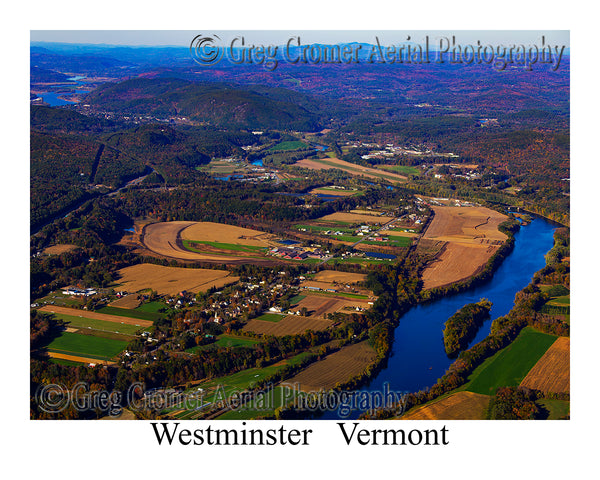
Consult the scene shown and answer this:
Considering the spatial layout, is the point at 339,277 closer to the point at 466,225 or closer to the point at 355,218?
the point at 355,218

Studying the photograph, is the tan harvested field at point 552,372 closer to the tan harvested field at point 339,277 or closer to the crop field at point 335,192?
the tan harvested field at point 339,277

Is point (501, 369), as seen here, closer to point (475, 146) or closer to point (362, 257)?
point (362, 257)

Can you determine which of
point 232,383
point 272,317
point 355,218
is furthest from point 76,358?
point 355,218

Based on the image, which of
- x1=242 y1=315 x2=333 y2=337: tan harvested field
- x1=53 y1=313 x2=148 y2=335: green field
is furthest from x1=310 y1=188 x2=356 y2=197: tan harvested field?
x1=53 y1=313 x2=148 y2=335: green field

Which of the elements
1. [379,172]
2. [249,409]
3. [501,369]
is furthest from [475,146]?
[249,409]

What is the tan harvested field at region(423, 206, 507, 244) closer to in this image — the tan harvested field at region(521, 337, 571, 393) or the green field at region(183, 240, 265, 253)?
the green field at region(183, 240, 265, 253)

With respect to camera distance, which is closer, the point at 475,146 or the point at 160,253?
A: the point at 160,253
